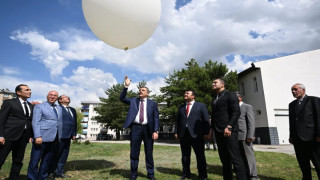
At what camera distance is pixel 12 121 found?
3752 mm

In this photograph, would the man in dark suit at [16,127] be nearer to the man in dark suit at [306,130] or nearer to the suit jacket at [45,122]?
the suit jacket at [45,122]

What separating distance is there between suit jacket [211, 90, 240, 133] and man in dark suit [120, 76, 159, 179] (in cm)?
136

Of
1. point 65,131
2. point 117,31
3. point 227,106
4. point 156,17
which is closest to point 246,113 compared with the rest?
point 227,106

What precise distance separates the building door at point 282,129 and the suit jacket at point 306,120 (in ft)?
49.3

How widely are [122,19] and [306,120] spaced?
370 centimetres

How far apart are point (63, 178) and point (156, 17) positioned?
12.7ft

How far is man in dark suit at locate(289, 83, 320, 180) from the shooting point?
11.2 feet

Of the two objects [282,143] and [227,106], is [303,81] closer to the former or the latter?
[282,143]

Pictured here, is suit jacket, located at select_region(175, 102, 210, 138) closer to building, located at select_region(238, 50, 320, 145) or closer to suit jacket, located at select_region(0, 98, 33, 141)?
suit jacket, located at select_region(0, 98, 33, 141)

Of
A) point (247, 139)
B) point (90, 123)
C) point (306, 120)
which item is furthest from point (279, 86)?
point (90, 123)

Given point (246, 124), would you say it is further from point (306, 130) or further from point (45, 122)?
point (45, 122)

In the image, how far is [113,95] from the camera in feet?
114

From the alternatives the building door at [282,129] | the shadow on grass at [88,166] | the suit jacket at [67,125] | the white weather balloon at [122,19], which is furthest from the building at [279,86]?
the suit jacket at [67,125]

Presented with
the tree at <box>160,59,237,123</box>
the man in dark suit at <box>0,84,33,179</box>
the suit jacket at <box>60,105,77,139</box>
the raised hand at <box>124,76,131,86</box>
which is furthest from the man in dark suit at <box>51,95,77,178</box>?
the tree at <box>160,59,237,123</box>
